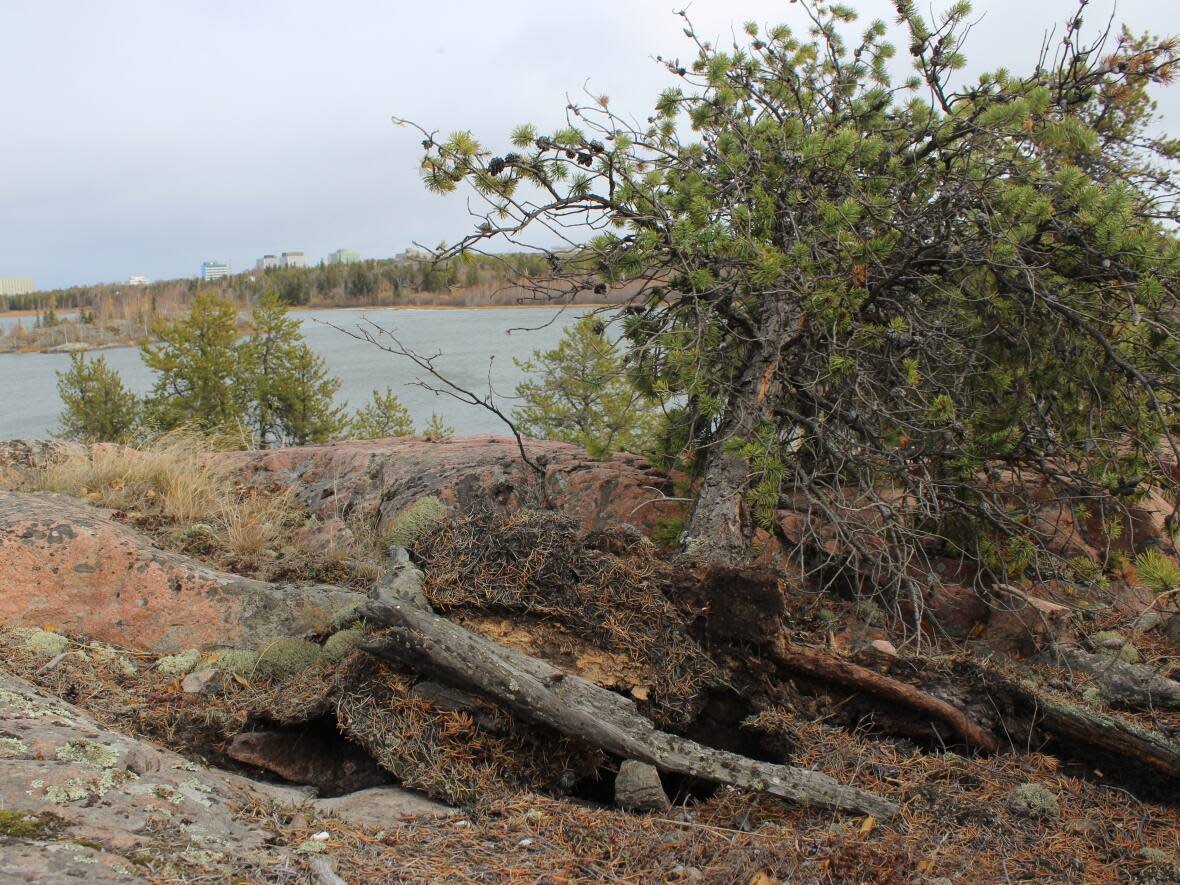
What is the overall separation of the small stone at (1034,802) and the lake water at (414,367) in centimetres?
1477

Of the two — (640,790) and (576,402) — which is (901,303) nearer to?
(640,790)

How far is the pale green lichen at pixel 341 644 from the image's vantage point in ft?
13.2

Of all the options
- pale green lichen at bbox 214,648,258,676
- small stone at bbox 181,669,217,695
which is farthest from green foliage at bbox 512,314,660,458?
small stone at bbox 181,669,217,695

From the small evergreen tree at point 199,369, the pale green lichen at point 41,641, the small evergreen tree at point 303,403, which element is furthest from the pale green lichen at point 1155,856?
the small evergreen tree at point 199,369

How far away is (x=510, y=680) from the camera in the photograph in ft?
10.8

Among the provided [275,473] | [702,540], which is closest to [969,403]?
[702,540]

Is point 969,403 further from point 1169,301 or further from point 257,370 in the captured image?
point 257,370

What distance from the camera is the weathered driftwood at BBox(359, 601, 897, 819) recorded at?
10.3 ft

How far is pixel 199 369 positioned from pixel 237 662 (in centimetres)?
1413

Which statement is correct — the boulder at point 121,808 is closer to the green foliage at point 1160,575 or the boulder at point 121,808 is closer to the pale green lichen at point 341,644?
the pale green lichen at point 341,644

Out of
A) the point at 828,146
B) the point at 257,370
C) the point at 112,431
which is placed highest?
the point at 828,146

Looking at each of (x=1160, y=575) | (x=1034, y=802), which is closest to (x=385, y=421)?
(x=1034, y=802)

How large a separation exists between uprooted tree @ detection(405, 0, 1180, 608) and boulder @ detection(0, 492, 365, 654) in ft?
7.10

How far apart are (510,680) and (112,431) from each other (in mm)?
17940
